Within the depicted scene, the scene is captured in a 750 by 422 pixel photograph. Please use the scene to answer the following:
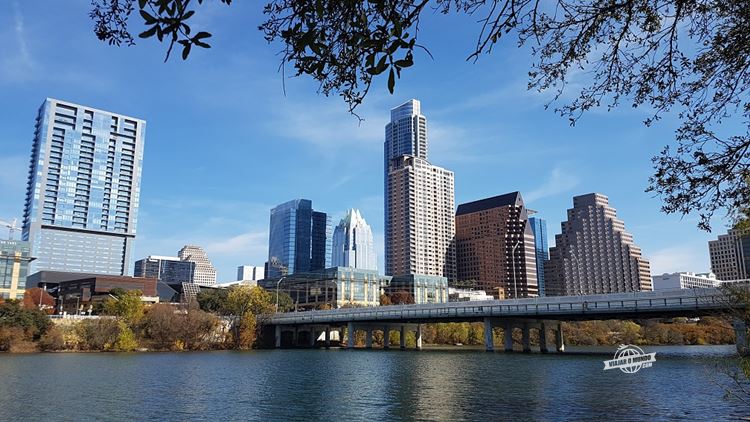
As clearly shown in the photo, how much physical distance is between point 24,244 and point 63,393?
130m

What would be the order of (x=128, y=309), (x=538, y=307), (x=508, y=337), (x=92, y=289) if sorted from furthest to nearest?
(x=92, y=289) → (x=128, y=309) → (x=508, y=337) → (x=538, y=307)

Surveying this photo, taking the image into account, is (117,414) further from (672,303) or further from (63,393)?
(672,303)

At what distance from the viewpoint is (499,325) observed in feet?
290

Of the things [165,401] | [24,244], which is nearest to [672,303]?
[165,401]

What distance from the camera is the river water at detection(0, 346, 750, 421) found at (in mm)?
25391

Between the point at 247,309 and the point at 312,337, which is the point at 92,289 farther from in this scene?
the point at 312,337

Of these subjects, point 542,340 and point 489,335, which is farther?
point 542,340

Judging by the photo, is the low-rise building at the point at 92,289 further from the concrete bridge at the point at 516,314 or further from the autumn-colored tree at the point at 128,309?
the concrete bridge at the point at 516,314

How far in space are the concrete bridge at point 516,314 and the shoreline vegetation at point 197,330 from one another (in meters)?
7.18

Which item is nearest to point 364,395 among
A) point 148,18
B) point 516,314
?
point 148,18

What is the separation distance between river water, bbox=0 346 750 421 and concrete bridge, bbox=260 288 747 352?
43.9 ft

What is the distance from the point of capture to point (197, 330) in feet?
323

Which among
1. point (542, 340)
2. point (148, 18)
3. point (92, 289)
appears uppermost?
point (92, 289)

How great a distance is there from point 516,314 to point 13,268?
12195 centimetres
